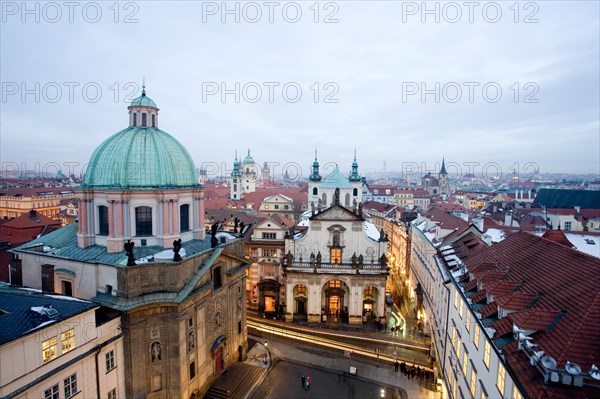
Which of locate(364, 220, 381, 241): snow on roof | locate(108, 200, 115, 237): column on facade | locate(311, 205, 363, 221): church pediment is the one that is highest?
locate(108, 200, 115, 237): column on facade

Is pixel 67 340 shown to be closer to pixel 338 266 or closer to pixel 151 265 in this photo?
pixel 151 265

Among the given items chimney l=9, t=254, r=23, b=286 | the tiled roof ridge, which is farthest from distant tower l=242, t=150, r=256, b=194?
the tiled roof ridge

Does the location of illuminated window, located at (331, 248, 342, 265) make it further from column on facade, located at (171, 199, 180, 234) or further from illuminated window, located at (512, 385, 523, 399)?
illuminated window, located at (512, 385, 523, 399)

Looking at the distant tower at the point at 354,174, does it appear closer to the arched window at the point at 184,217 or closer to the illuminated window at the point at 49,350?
the arched window at the point at 184,217

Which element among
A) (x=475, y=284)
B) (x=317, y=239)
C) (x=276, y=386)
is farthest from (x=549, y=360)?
(x=317, y=239)

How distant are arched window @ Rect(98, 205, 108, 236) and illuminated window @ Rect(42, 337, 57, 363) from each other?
1352 centimetres

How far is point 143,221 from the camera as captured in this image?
109ft

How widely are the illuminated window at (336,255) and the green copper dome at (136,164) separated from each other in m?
21.5

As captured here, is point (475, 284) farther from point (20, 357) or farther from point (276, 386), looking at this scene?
point (20, 357)

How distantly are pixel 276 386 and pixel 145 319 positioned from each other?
45.4ft

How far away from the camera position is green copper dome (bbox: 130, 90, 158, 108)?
117 ft

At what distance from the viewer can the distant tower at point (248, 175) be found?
134 meters

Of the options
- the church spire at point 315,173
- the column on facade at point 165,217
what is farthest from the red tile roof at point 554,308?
the church spire at point 315,173

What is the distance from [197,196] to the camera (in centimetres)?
3672
